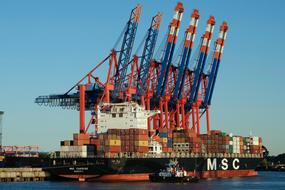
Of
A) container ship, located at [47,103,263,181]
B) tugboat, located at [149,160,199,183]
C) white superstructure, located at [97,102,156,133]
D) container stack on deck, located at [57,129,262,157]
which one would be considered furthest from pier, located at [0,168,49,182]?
tugboat, located at [149,160,199,183]

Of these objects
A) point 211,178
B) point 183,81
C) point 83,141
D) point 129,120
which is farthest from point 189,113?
point 83,141

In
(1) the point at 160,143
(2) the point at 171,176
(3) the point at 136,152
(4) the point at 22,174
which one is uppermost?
(1) the point at 160,143

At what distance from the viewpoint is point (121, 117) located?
91.7 m

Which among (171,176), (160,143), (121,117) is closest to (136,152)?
(171,176)

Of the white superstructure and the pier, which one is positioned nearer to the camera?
the pier

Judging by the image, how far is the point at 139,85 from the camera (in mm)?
108188

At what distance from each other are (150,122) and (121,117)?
46.9ft

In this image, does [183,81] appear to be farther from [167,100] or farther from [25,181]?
[25,181]

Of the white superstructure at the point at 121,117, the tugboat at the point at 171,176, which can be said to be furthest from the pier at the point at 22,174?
the tugboat at the point at 171,176

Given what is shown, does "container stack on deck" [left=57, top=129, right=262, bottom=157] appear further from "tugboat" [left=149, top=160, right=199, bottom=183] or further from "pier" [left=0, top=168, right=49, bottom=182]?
"pier" [left=0, top=168, right=49, bottom=182]

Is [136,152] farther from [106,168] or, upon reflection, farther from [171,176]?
[171,176]

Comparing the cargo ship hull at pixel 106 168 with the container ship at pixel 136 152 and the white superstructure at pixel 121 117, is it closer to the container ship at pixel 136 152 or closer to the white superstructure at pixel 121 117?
the container ship at pixel 136 152

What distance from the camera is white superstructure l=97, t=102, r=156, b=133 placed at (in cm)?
9101

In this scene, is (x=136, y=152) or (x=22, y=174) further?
(x=22, y=174)
